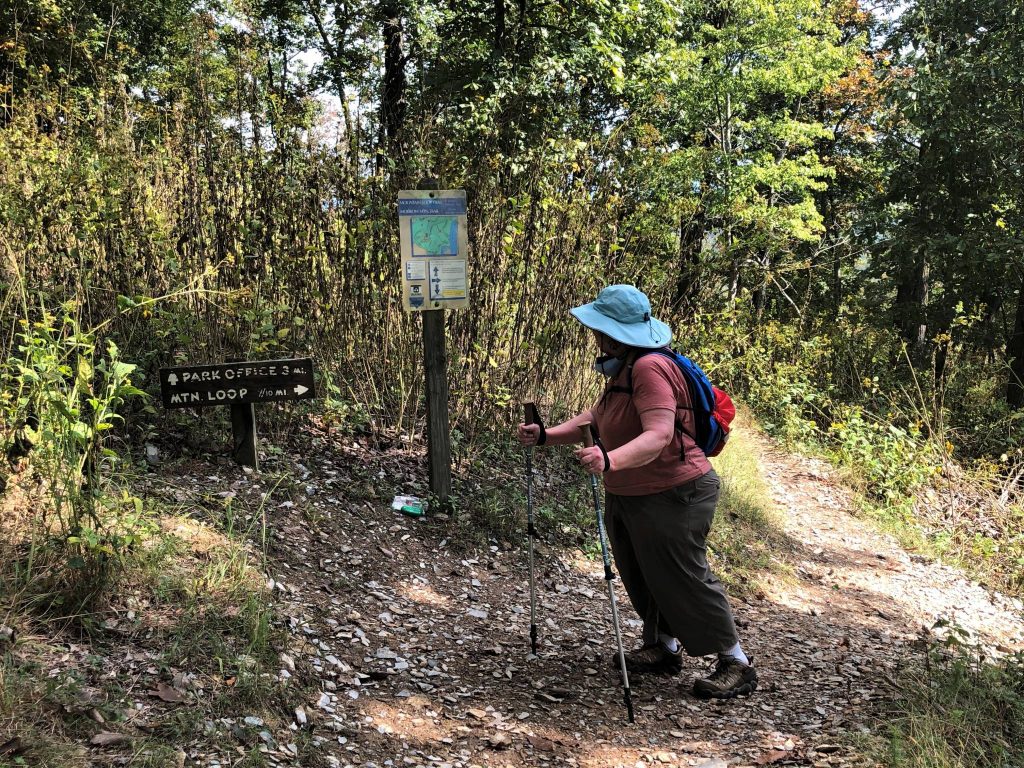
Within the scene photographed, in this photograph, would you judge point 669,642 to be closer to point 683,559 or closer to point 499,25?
point 683,559

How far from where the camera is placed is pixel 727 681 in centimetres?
370

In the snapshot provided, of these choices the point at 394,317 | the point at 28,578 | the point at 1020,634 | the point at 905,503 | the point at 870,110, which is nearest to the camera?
the point at 28,578

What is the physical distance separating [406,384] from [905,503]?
5705 millimetres

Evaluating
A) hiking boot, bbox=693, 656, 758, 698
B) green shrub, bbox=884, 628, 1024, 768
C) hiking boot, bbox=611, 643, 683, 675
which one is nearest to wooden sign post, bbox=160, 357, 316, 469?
hiking boot, bbox=611, 643, 683, 675

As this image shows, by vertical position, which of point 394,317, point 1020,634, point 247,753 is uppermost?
point 394,317

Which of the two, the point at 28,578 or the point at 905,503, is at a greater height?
the point at 28,578

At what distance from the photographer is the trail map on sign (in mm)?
5152

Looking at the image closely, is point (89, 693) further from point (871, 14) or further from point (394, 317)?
point (871, 14)

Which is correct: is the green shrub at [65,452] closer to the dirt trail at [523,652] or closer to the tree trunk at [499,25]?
the dirt trail at [523,652]

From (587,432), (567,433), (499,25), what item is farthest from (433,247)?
(499,25)

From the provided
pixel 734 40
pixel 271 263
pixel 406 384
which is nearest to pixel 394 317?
pixel 406 384

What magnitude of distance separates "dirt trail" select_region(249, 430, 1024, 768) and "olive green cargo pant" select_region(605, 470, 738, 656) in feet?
1.29

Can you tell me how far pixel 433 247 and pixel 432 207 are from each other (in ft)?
0.89

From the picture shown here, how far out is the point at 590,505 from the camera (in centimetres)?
624
